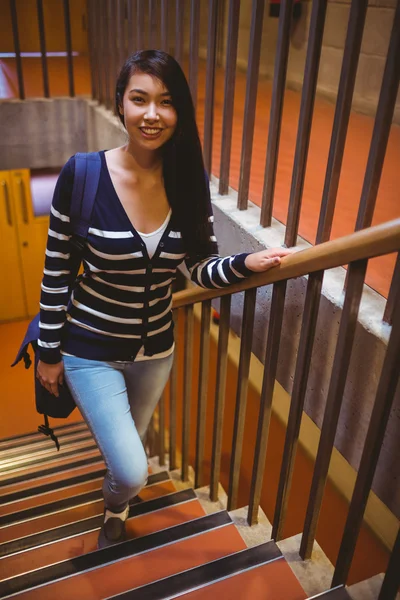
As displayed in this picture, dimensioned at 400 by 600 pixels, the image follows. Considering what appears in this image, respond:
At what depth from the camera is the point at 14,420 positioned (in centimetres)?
505

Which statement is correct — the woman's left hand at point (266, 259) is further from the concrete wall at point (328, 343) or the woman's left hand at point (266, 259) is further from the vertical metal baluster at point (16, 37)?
the vertical metal baluster at point (16, 37)

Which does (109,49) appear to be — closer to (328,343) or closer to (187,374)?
(187,374)

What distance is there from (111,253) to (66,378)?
455 mm

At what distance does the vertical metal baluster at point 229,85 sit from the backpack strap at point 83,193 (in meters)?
0.87

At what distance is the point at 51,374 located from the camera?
5.59 feet

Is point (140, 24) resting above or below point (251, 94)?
above

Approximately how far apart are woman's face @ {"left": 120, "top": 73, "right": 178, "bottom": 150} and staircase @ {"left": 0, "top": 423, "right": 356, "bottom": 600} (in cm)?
134

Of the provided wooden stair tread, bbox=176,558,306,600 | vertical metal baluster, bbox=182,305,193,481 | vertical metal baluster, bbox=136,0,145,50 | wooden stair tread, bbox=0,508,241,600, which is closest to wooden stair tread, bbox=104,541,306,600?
wooden stair tread, bbox=176,558,306,600

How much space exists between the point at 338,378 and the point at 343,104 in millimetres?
749

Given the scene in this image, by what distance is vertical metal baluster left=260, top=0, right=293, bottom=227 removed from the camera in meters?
1.69

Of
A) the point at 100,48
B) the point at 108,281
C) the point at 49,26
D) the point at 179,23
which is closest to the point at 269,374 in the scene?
the point at 108,281

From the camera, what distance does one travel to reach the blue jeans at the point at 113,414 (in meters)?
1.61

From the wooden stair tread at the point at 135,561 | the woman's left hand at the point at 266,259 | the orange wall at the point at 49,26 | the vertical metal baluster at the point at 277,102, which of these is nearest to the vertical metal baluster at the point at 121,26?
the vertical metal baluster at the point at 277,102

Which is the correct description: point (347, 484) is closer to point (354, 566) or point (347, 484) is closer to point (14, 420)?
point (354, 566)
